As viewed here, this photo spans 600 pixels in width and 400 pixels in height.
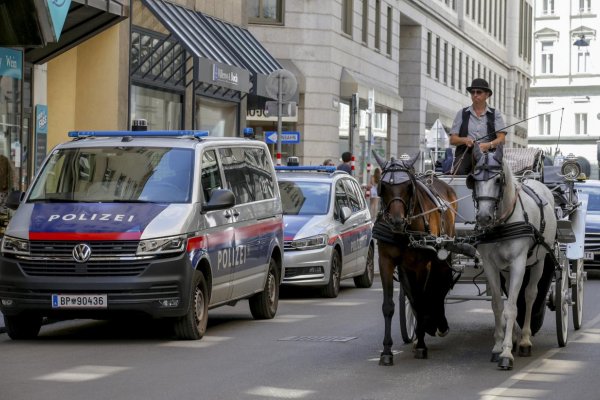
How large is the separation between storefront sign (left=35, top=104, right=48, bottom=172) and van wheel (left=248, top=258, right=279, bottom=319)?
1068 cm

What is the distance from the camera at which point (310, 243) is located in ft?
66.2

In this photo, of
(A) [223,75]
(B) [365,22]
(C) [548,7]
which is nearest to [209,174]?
(A) [223,75]

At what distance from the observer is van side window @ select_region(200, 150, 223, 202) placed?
594 inches

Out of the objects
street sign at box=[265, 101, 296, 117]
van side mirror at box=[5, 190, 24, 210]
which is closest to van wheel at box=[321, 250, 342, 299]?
street sign at box=[265, 101, 296, 117]

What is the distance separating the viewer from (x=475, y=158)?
41.9 ft

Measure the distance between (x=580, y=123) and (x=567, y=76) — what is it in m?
5.05

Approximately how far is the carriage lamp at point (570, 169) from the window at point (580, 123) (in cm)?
9444

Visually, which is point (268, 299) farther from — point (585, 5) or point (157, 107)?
point (585, 5)

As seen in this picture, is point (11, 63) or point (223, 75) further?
point (223, 75)

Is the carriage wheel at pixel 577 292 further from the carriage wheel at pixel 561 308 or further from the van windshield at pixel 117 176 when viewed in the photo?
the van windshield at pixel 117 176

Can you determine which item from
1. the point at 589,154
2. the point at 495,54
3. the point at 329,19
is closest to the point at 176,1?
the point at 329,19

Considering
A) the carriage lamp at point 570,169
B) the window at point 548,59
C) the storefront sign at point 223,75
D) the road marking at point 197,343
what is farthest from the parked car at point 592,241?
the window at point 548,59

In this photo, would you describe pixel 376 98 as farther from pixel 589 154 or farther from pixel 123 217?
pixel 589 154

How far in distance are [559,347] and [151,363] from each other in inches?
163
